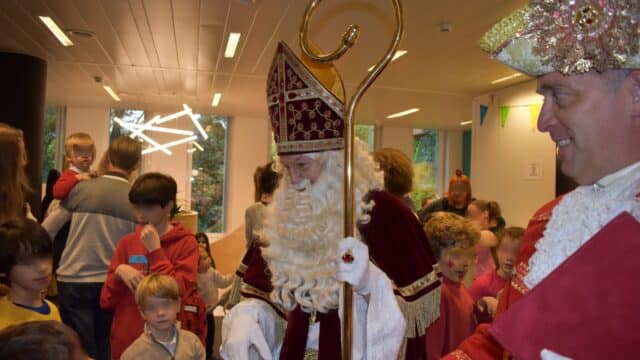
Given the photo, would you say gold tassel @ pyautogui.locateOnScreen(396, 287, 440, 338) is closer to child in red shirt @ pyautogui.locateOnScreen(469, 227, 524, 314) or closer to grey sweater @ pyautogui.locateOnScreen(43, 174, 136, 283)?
child in red shirt @ pyautogui.locateOnScreen(469, 227, 524, 314)

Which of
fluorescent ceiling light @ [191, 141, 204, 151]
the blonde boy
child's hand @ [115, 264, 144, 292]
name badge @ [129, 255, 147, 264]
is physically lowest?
the blonde boy

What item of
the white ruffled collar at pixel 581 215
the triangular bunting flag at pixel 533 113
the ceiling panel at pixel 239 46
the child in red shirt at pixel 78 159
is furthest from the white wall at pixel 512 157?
the white ruffled collar at pixel 581 215

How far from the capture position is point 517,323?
812 millimetres

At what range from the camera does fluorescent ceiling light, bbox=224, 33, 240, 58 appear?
17.7ft

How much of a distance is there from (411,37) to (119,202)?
3494mm

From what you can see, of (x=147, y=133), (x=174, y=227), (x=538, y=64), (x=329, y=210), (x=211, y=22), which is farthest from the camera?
(x=147, y=133)

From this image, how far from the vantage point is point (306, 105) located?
1652mm

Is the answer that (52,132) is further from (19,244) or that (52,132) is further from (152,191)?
(19,244)

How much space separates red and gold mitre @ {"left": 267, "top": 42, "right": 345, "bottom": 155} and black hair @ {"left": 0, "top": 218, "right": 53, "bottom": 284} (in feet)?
3.57

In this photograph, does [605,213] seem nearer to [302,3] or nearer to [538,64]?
[538,64]

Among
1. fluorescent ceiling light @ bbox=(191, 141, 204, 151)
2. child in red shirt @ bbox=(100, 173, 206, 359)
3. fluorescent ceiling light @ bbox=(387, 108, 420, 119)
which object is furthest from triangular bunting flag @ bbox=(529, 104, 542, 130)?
fluorescent ceiling light @ bbox=(191, 141, 204, 151)

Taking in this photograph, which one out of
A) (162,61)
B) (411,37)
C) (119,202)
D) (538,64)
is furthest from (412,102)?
(538,64)

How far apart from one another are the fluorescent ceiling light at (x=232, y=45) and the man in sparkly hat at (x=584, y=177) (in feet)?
15.4

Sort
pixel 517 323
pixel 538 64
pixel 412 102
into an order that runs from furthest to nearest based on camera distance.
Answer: pixel 412 102 < pixel 538 64 < pixel 517 323
